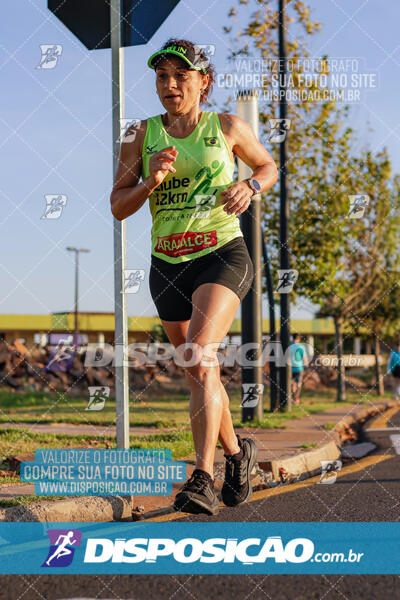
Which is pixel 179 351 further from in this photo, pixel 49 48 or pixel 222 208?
pixel 49 48

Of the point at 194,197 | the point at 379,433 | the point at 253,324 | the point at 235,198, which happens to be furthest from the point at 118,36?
the point at 379,433

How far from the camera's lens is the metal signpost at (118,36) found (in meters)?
4.77

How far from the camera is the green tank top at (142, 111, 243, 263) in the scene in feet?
12.6

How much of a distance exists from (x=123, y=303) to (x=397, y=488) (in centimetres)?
222

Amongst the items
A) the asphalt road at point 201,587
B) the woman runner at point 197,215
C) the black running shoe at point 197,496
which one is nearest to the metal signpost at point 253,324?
the woman runner at point 197,215

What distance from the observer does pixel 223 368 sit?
2211 cm

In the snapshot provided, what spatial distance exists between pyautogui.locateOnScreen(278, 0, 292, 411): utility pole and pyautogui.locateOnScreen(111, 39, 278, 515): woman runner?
8.26 meters

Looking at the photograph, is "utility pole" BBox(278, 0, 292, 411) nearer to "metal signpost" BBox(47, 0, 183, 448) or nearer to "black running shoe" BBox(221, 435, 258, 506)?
→ "metal signpost" BBox(47, 0, 183, 448)

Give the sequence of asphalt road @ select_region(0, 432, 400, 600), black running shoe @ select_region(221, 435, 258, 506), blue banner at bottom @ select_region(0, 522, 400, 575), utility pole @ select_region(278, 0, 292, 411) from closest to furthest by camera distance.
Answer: asphalt road @ select_region(0, 432, 400, 600)
blue banner at bottom @ select_region(0, 522, 400, 575)
black running shoe @ select_region(221, 435, 258, 506)
utility pole @ select_region(278, 0, 292, 411)

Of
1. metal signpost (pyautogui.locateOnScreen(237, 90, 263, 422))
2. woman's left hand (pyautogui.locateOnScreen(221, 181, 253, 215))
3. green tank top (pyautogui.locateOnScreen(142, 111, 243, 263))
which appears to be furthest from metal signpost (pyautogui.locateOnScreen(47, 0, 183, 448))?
metal signpost (pyautogui.locateOnScreen(237, 90, 263, 422))

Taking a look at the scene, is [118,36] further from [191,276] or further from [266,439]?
[266,439]

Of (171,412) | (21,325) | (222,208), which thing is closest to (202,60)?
(222,208)

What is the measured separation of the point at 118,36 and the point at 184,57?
4.39 feet

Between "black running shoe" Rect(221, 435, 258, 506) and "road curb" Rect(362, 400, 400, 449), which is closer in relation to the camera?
"black running shoe" Rect(221, 435, 258, 506)
